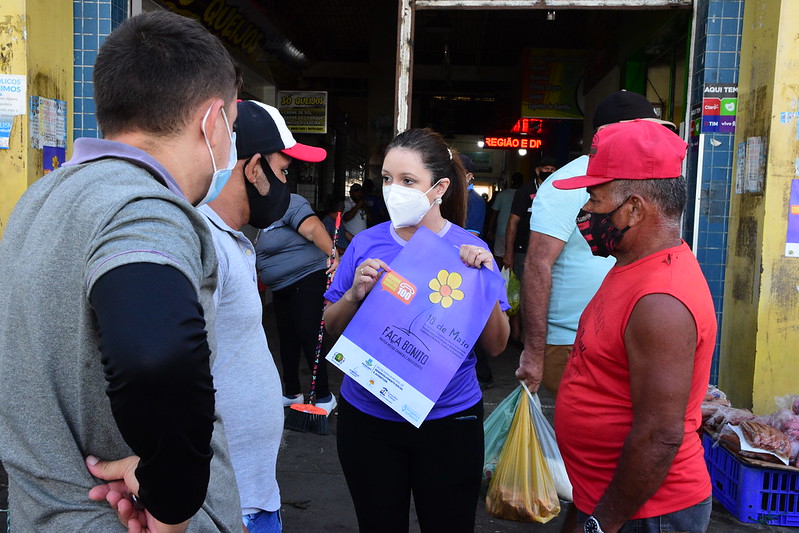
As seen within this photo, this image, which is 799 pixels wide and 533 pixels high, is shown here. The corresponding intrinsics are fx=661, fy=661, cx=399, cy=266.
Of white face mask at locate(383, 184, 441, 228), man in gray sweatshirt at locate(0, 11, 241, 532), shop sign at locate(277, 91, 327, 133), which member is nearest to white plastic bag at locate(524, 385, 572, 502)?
white face mask at locate(383, 184, 441, 228)

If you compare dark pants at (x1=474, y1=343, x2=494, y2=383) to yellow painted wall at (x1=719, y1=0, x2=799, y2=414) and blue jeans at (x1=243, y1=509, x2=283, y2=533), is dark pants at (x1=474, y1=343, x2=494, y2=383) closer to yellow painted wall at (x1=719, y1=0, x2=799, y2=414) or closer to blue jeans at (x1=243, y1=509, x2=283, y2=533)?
yellow painted wall at (x1=719, y1=0, x2=799, y2=414)

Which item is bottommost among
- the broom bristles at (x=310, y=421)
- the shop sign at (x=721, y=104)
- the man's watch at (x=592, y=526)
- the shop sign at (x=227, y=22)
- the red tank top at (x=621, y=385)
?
the broom bristles at (x=310, y=421)

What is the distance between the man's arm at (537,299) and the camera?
312cm

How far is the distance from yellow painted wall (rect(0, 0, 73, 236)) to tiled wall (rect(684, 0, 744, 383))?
15.5 feet

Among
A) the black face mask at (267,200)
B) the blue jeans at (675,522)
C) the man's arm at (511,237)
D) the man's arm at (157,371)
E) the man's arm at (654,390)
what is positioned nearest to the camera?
the man's arm at (157,371)

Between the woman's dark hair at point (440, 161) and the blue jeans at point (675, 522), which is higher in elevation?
the woman's dark hair at point (440, 161)

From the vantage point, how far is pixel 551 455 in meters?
3.47

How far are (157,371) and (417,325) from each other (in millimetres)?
1481

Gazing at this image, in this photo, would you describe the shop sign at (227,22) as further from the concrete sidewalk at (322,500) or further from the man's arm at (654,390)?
the man's arm at (654,390)

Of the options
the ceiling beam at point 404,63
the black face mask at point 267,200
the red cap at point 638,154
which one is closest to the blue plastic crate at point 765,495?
the red cap at point 638,154

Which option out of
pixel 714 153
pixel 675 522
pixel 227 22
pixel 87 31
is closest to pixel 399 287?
pixel 675 522

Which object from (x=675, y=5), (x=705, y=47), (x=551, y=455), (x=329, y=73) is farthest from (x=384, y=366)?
(x=329, y=73)

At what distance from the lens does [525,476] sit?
3.34m

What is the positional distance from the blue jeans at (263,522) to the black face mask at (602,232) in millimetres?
A: 1276
